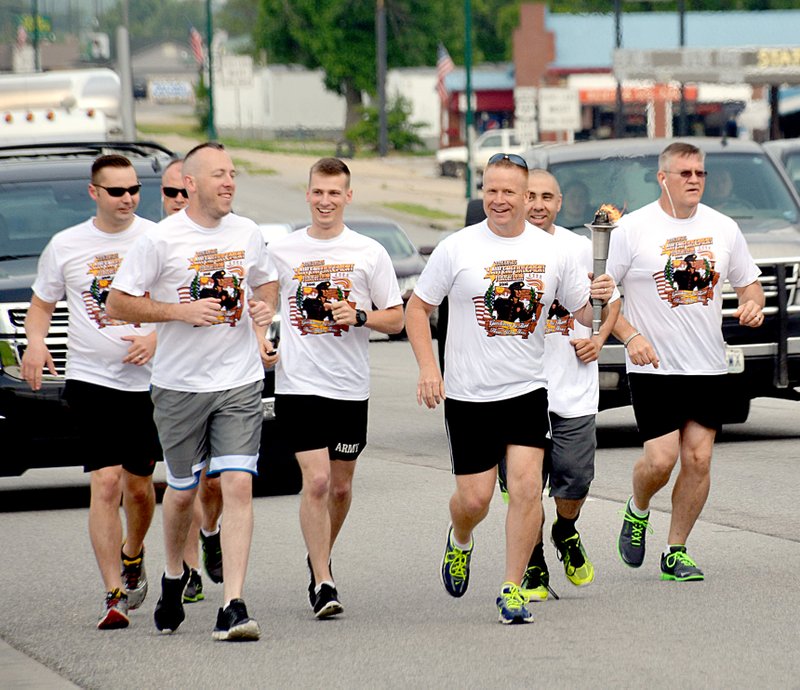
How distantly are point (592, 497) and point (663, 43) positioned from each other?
6475 centimetres

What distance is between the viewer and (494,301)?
25.4 feet

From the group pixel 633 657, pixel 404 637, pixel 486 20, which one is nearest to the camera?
pixel 633 657

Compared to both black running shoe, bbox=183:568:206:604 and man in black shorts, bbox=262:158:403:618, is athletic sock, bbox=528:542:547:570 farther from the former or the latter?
black running shoe, bbox=183:568:206:604

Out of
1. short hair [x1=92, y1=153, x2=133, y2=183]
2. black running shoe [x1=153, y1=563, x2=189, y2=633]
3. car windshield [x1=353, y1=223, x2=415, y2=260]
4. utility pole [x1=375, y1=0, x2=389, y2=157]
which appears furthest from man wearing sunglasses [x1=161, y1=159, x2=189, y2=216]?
utility pole [x1=375, y1=0, x2=389, y2=157]

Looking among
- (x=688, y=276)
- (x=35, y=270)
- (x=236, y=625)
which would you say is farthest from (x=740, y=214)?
(x=236, y=625)

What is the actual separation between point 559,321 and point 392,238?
1776 centimetres

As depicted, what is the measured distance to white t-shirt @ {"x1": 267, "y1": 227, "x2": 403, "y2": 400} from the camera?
8172 mm

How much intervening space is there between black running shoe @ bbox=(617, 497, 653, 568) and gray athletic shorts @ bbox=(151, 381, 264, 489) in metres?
2.10

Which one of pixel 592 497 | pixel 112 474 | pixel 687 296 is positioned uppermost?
pixel 687 296

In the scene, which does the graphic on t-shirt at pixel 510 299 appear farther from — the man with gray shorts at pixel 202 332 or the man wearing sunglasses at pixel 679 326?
the man wearing sunglasses at pixel 679 326

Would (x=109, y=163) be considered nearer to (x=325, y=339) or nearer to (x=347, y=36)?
(x=325, y=339)

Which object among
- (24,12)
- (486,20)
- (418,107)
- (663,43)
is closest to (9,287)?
(663,43)

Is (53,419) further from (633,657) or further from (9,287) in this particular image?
(633,657)

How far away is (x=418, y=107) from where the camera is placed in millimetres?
94438
